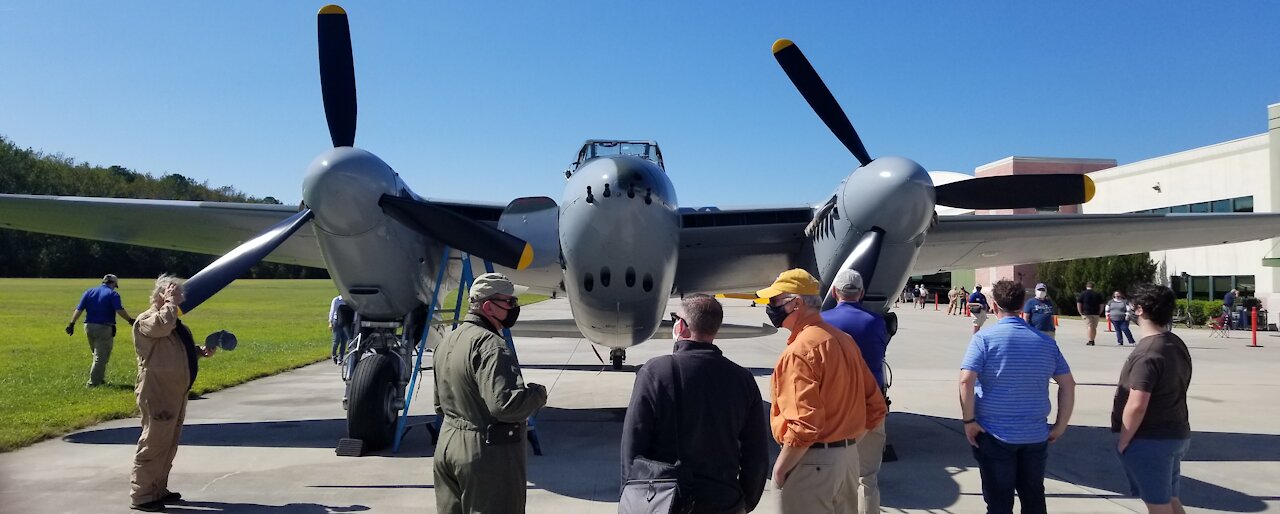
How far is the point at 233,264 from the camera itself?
7152mm

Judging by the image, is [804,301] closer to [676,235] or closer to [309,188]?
[676,235]

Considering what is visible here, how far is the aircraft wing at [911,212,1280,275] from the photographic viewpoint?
29.9 feet

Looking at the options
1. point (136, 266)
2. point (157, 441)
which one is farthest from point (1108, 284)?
point (136, 266)

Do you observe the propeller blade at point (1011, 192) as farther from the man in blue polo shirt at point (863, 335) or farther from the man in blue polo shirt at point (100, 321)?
the man in blue polo shirt at point (100, 321)

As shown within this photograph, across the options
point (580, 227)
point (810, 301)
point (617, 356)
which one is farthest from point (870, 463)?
point (617, 356)

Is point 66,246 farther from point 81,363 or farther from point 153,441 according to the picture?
point 153,441

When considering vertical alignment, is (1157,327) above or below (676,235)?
below

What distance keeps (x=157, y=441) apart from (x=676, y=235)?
14.8ft

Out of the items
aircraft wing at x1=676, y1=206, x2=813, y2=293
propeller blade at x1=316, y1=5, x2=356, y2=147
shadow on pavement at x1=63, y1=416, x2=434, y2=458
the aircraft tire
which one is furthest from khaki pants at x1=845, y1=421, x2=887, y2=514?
propeller blade at x1=316, y1=5, x2=356, y2=147

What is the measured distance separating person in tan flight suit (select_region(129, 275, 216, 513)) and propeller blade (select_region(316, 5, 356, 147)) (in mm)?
2530

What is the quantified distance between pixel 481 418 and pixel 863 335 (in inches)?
99.4

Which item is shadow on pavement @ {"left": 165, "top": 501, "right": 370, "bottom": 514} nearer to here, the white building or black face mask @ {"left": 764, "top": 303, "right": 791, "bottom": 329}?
black face mask @ {"left": 764, "top": 303, "right": 791, "bottom": 329}

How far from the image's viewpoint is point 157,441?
5.72m

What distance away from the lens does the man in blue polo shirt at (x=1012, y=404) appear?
4.14 metres
